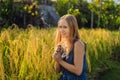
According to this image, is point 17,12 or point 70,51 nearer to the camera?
point 70,51

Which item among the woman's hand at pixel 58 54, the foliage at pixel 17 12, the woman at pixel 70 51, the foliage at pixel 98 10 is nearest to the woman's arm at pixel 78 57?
the woman at pixel 70 51

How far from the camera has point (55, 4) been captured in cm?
2830

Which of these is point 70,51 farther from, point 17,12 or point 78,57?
point 17,12

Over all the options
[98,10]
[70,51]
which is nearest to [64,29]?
[70,51]

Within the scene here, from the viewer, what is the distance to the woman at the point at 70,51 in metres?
3.56

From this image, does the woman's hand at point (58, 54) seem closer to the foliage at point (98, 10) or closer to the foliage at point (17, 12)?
the foliage at point (17, 12)

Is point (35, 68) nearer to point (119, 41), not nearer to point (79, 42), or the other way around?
point (79, 42)

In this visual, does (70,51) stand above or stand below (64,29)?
below

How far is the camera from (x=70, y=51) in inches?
143

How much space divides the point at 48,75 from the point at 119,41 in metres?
7.96

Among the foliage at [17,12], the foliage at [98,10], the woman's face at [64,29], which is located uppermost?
the woman's face at [64,29]

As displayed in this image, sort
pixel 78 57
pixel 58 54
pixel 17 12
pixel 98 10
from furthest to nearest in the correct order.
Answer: pixel 98 10, pixel 17 12, pixel 58 54, pixel 78 57

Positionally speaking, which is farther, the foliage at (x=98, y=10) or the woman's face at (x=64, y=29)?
the foliage at (x=98, y=10)

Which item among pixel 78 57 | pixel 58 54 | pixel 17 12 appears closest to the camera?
pixel 78 57
